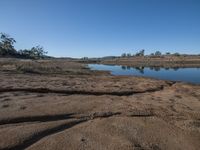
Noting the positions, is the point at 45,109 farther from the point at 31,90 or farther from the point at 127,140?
the point at 31,90

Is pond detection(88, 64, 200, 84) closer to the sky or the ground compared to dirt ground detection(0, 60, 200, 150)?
closer to the ground

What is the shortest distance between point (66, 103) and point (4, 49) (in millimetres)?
77648

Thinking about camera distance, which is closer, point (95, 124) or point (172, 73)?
point (95, 124)

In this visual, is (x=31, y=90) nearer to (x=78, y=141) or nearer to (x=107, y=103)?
(x=107, y=103)

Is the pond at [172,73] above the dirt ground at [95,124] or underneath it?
underneath

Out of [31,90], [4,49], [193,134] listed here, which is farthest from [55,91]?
[4,49]

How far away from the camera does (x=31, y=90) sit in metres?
10.6

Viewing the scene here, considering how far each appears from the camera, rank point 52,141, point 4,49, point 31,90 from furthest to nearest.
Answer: point 4,49
point 31,90
point 52,141

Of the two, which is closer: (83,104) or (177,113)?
(177,113)

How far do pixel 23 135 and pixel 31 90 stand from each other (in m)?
5.95

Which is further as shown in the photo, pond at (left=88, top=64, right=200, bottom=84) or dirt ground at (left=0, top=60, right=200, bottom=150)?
pond at (left=88, top=64, right=200, bottom=84)

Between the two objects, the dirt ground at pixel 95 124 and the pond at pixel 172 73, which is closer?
the dirt ground at pixel 95 124

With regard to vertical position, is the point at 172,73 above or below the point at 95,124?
below

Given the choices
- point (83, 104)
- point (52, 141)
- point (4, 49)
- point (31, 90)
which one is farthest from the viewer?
point (4, 49)
